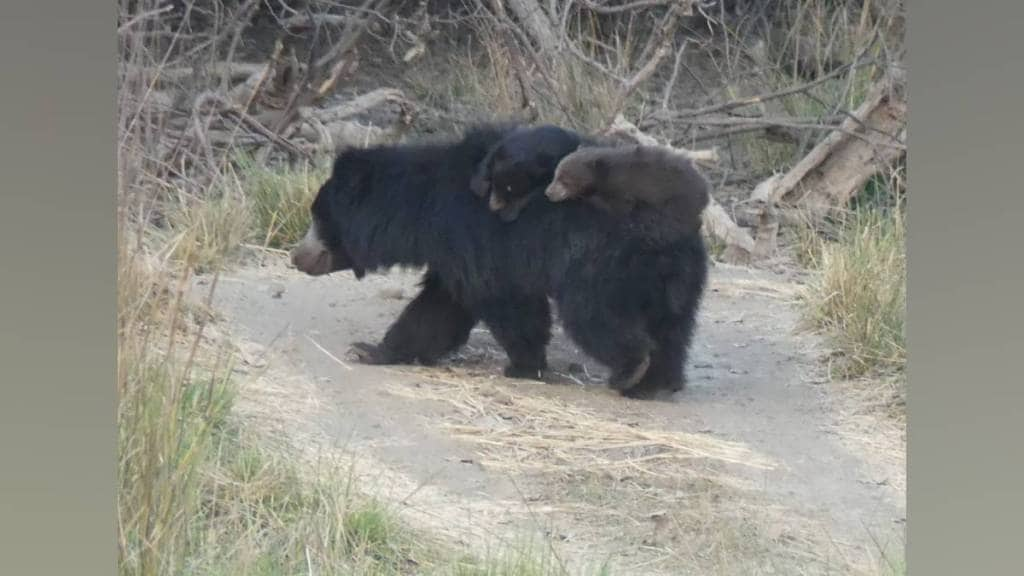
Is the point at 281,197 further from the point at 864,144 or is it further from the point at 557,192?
the point at 864,144

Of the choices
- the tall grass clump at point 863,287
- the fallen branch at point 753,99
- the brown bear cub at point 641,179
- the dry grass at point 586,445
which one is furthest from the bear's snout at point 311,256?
the tall grass clump at point 863,287

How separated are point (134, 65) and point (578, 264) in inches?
44.2

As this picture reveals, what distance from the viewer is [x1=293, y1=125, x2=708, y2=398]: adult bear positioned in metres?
3.34

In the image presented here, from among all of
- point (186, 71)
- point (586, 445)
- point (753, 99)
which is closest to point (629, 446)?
point (586, 445)


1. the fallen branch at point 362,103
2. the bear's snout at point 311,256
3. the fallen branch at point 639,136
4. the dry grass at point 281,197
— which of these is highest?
the fallen branch at point 639,136

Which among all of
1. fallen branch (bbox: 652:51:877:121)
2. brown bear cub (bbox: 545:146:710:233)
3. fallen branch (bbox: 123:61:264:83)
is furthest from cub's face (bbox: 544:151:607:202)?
fallen branch (bbox: 123:61:264:83)

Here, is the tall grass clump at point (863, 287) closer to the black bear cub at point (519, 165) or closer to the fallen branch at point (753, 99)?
the fallen branch at point (753, 99)

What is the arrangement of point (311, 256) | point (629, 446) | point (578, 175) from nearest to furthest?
1. point (629, 446)
2. point (578, 175)
3. point (311, 256)

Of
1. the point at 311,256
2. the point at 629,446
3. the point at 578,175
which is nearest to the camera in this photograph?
the point at 629,446

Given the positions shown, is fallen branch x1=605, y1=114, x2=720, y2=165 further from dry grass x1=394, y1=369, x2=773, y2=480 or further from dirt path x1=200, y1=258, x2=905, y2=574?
dry grass x1=394, y1=369, x2=773, y2=480

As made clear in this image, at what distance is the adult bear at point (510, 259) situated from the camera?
3.34 meters

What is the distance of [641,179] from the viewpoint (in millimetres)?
3307

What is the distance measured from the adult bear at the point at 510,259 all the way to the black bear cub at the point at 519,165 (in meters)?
0.02

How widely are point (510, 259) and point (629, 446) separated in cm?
58
